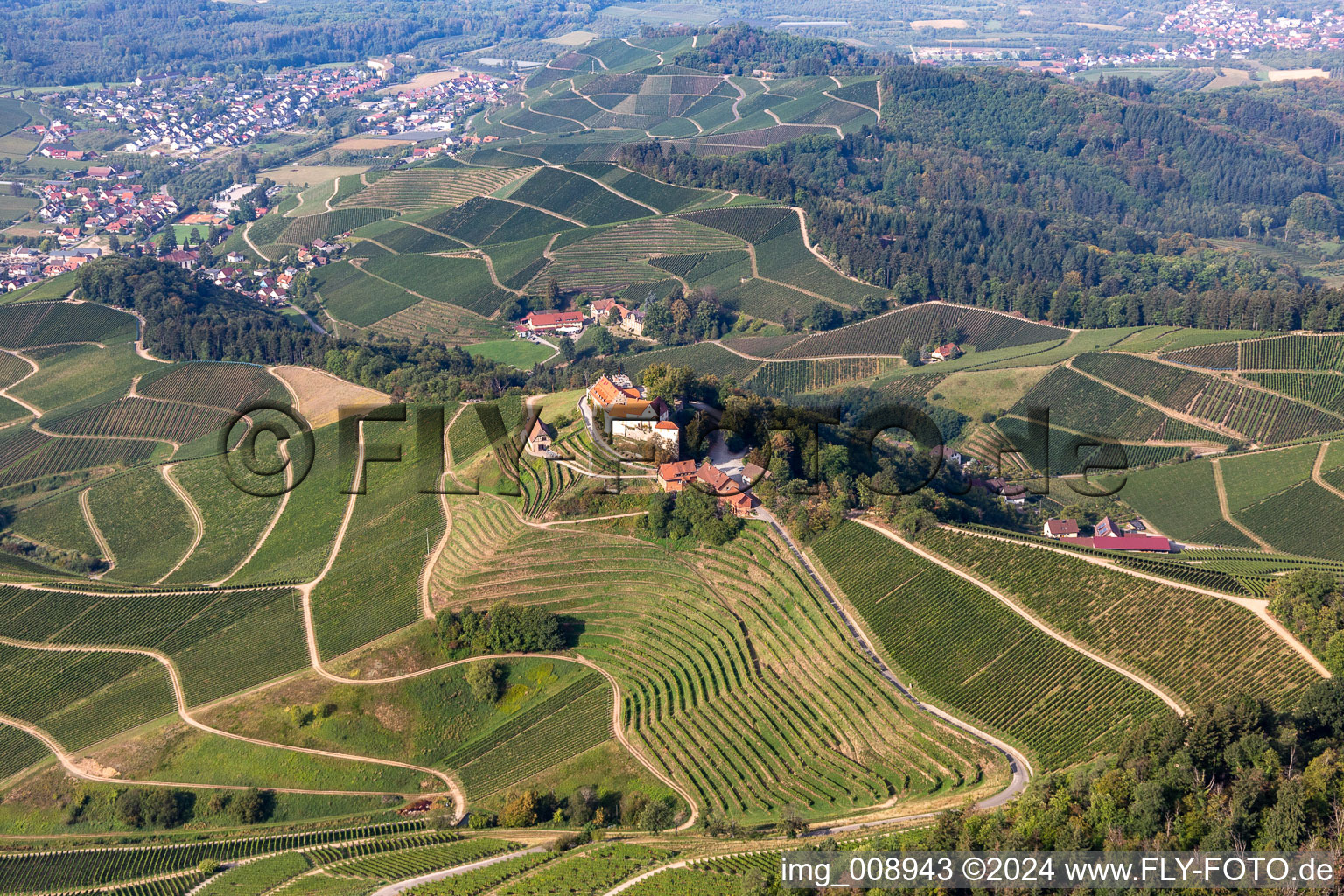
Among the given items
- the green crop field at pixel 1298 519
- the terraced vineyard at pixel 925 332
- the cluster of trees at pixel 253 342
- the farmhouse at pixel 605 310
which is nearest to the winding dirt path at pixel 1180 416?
the green crop field at pixel 1298 519

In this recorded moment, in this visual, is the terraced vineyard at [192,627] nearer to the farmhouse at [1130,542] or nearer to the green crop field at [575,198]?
the farmhouse at [1130,542]

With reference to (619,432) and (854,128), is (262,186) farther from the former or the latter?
(619,432)

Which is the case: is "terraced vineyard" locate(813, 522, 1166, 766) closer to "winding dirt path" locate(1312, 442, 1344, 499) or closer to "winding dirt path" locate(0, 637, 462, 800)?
"winding dirt path" locate(0, 637, 462, 800)

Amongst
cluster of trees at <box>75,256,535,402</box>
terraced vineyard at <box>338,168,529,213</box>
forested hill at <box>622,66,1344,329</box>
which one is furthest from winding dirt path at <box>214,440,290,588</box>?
terraced vineyard at <box>338,168,529,213</box>

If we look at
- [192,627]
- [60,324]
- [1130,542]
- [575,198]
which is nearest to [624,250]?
[575,198]

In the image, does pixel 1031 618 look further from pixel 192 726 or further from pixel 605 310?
pixel 605 310

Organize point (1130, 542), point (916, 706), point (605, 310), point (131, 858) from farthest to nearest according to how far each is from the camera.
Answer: point (605, 310) < point (1130, 542) < point (131, 858) < point (916, 706)

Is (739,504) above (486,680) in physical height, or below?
above
